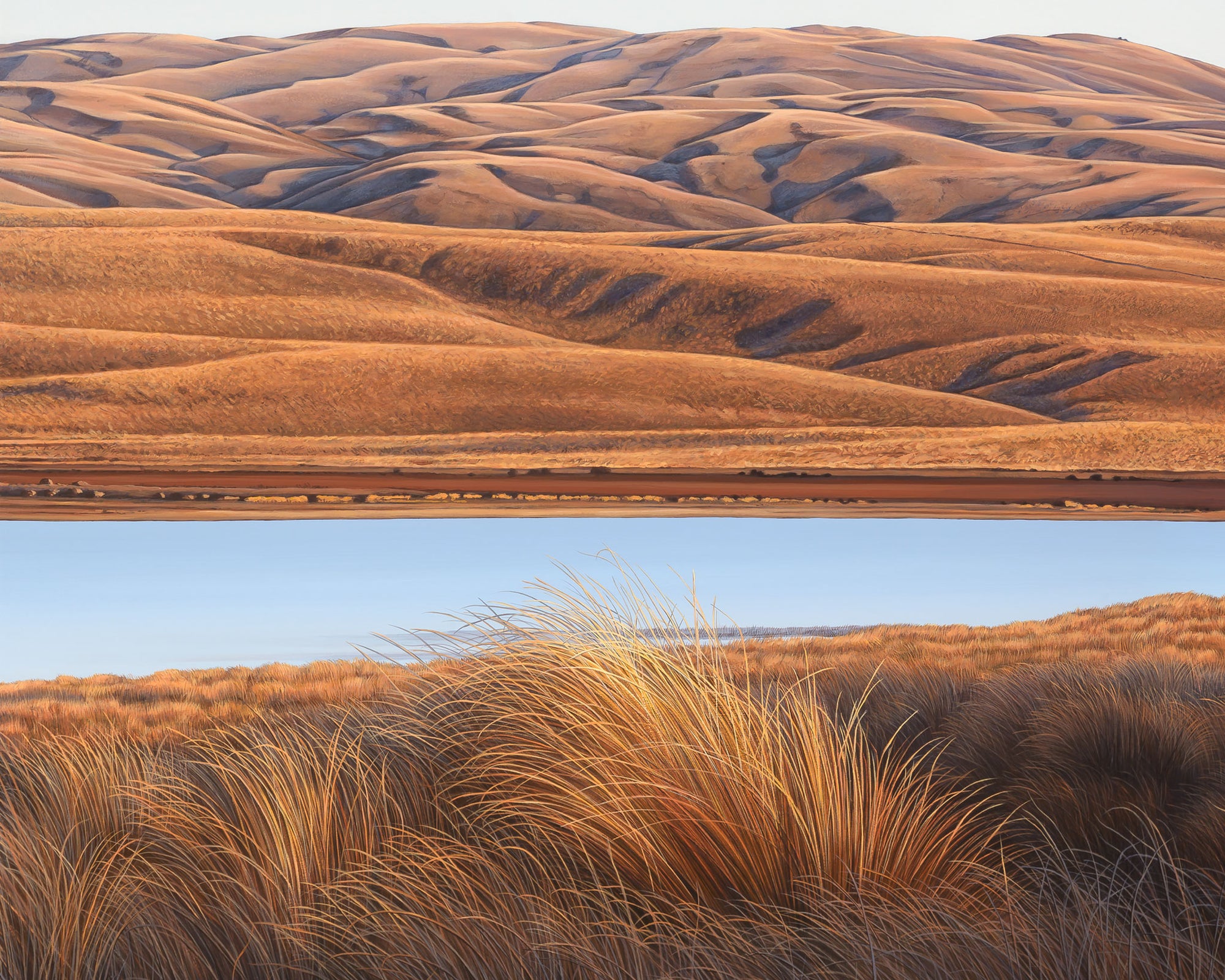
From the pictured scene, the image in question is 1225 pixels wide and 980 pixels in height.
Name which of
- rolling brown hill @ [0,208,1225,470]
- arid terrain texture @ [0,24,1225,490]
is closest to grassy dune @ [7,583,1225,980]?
arid terrain texture @ [0,24,1225,490]

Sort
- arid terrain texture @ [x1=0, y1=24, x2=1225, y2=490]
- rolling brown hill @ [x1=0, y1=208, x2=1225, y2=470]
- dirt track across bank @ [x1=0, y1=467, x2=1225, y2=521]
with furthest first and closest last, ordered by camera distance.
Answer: rolling brown hill @ [x1=0, y1=208, x2=1225, y2=470], arid terrain texture @ [x1=0, y1=24, x2=1225, y2=490], dirt track across bank @ [x1=0, y1=467, x2=1225, y2=521]

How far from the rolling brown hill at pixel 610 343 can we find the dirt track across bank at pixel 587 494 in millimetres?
5200

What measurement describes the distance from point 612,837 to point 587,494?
25.6 meters

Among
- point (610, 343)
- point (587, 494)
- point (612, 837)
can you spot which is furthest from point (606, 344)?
point (612, 837)

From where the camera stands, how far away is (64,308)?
70.1m

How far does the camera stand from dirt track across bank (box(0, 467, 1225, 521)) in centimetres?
2680

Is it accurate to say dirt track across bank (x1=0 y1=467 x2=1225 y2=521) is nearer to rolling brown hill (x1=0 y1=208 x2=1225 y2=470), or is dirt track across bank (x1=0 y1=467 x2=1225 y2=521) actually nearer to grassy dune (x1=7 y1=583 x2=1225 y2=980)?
rolling brown hill (x1=0 y1=208 x2=1225 y2=470)

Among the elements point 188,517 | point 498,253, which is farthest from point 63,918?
point 498,253

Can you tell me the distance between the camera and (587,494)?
99.2ft

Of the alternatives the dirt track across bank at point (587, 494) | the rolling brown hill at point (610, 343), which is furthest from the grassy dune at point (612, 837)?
the rolling brown hill at point (610, 343)

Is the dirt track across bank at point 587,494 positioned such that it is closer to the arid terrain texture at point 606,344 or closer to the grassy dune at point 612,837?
the arid terrain texture at point 606,344

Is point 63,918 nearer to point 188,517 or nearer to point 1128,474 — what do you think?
point 188,517

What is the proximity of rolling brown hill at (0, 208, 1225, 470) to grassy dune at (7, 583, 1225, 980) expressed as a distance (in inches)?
1343

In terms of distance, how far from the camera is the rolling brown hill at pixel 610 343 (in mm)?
46719
